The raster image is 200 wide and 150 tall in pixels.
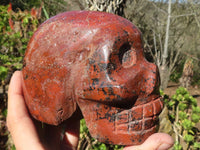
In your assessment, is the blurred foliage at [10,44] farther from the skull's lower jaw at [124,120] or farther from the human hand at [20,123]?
the skull's lower jaw at [124,120]

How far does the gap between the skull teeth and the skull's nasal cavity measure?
0.77 ft

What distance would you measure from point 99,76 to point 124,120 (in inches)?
10.6

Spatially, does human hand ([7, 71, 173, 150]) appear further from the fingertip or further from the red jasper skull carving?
the red jasper skull carving

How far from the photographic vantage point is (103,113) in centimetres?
102

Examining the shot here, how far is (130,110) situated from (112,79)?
0.20 m

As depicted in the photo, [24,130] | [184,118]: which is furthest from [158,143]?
[184,118]

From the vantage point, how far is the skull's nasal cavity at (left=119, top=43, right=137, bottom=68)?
1010 millimetres

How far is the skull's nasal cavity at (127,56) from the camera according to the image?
3.31 ft

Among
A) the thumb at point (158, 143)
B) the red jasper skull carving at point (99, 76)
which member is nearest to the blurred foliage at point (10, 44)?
the red jasper skull carving at point (99, 76)

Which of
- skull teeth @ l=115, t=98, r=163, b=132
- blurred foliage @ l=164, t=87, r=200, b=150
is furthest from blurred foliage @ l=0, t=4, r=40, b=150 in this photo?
blurred foliage @ l=164, t=87, r=200, b=150

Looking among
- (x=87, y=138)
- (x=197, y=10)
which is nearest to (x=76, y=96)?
(x=87, y=138)

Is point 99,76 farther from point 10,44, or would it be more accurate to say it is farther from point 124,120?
point 10,44

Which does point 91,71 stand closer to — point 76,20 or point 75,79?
point 75,79

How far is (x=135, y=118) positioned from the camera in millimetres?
998
